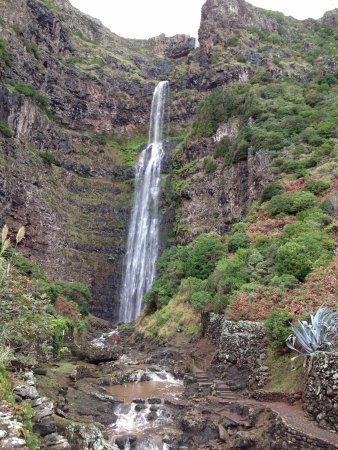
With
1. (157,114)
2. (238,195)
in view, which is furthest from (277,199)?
(157,114)

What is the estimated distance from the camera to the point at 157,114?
216 ft

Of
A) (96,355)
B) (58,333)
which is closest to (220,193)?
(96,355)

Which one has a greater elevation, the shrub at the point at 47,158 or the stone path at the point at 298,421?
the shrub at the point at 47,158

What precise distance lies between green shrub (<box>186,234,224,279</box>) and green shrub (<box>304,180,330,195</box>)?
6.95 m

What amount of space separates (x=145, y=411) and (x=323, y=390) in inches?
257

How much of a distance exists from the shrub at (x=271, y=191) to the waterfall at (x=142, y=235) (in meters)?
16.3

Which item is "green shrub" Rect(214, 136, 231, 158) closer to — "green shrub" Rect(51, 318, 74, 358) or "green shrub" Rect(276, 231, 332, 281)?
"green shrub" Rect(276, 231, 332, 281)

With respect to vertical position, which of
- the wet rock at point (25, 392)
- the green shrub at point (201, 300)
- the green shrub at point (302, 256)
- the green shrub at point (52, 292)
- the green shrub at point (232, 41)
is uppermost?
the green shrub at point (232, 41)

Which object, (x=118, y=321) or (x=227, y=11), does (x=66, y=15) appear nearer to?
(x=227, y=11)

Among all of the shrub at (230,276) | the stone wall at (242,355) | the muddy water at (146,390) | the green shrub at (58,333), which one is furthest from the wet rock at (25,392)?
the shrub at (230,276)

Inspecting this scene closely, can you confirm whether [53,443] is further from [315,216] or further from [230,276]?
[315,216]

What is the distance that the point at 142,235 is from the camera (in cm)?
4709

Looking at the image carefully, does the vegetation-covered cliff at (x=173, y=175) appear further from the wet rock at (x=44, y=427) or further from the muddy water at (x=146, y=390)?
the muddy water at (x=146, y=390)

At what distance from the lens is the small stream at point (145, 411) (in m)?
12.0
